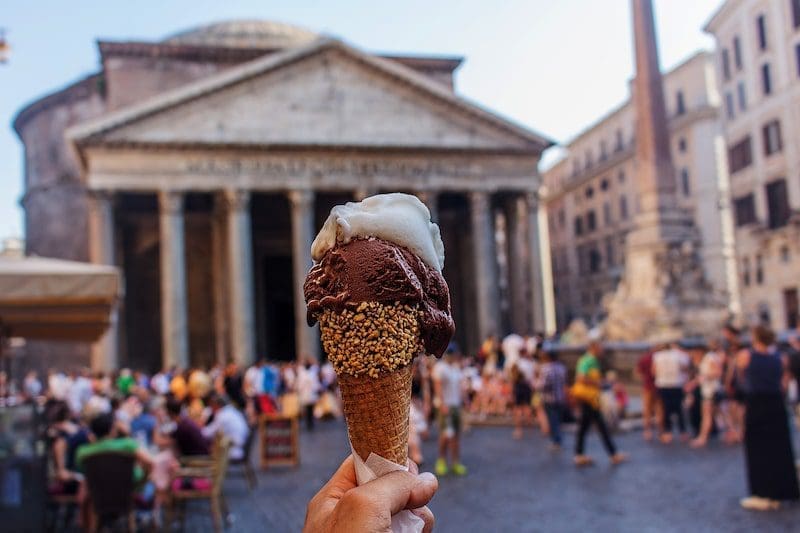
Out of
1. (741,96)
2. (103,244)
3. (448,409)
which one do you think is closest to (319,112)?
(103,244)

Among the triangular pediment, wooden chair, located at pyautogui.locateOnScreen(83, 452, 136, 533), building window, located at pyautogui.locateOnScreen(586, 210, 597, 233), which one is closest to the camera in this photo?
wooden chair, located at pyautogui.locateOnScreen(83, 452, 136, 533)

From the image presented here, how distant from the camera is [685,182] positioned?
126 feet

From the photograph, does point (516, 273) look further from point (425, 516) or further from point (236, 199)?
point (425, 516)

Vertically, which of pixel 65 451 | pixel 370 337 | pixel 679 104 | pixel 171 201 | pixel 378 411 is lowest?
pixel 65 451

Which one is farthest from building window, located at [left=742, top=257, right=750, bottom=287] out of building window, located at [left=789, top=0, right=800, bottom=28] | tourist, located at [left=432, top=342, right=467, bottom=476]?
tourist, located at [left=432, top=342, right=467, bottom=476]

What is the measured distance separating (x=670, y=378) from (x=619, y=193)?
35.5m

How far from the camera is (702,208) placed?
3738 cm

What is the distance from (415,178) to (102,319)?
20.0 m

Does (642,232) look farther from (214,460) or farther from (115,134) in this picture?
(115,134)

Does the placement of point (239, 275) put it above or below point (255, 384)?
above

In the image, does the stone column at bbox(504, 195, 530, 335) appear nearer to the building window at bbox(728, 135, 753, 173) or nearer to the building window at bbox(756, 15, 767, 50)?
the building window at bbox(728, 135, 753, 173)

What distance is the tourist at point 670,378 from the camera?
35.0 ft

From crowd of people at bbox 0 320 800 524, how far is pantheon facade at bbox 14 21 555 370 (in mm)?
8490

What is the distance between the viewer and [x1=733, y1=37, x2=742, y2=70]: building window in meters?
30.5
